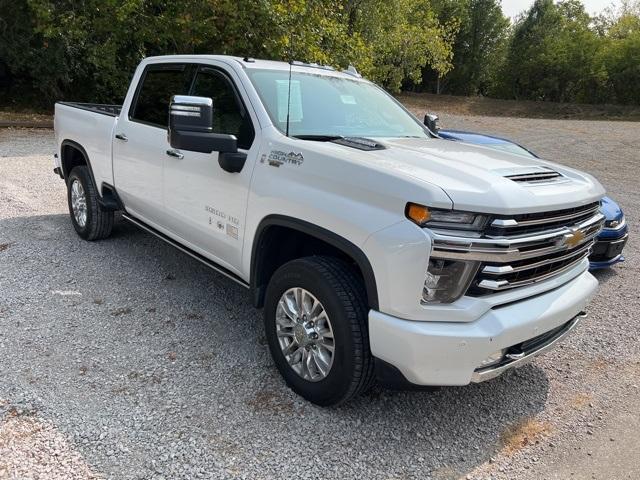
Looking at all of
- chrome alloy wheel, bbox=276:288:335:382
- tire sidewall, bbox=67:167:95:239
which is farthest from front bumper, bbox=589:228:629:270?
tire sidewall, bbox=67:167:95:239

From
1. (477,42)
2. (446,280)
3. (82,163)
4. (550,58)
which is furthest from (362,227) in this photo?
(477,42)

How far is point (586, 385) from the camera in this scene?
11.7ft

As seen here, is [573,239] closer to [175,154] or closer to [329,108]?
[329,108]

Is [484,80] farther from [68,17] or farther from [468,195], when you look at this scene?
[468,195]

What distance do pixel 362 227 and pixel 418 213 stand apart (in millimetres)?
301

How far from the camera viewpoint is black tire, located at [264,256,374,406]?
2.72 meters

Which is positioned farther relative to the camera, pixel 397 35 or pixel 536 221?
pixel 397 35

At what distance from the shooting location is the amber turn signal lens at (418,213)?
240 cm

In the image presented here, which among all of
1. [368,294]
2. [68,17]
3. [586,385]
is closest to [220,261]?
[368,294]

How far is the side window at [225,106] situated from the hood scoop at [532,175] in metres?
1.56

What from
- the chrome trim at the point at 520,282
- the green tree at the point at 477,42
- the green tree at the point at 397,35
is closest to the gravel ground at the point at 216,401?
the chrome trim at the point at 520,282

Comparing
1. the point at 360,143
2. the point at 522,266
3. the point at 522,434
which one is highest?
the point at 360,143

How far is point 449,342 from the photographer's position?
2.46 m

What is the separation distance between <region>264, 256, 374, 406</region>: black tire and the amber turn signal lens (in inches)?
21.7
